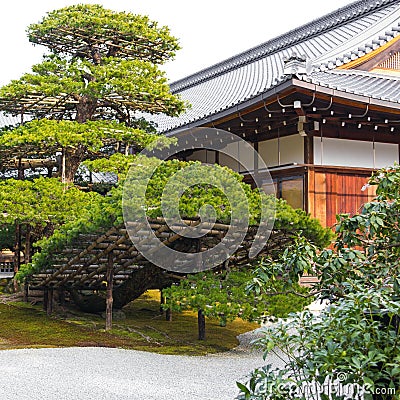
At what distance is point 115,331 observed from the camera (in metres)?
9.06

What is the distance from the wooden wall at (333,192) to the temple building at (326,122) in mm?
19

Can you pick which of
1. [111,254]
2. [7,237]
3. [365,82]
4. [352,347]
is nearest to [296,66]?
[365,82]

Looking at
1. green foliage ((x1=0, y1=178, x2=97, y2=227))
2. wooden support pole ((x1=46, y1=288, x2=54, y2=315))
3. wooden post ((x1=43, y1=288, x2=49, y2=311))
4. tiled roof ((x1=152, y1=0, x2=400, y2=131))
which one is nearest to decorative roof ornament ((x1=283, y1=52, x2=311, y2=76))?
tiled roof ((x1=152, y1=0, x2=400, y2=131))

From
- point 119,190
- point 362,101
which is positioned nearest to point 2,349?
point 119,190

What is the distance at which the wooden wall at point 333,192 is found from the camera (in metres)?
11.4

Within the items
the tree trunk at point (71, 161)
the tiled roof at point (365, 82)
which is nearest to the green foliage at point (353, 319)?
the tiled roof at point (365, 82)

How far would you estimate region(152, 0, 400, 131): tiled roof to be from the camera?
12.8 m

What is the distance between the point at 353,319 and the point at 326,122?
877 cm

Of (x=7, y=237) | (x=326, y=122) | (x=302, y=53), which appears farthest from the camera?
(x=302, y=53)

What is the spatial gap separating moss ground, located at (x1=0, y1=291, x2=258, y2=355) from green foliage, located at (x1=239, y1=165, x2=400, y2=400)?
4598mm

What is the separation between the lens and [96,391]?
568cm

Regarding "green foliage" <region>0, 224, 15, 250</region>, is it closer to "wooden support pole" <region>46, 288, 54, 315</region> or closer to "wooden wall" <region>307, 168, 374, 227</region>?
"wooden support pole" <region>46, 288, 54, 315</region>

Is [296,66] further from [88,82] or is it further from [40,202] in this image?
[40,202]

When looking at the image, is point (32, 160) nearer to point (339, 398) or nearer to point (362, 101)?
point (362, 101)
